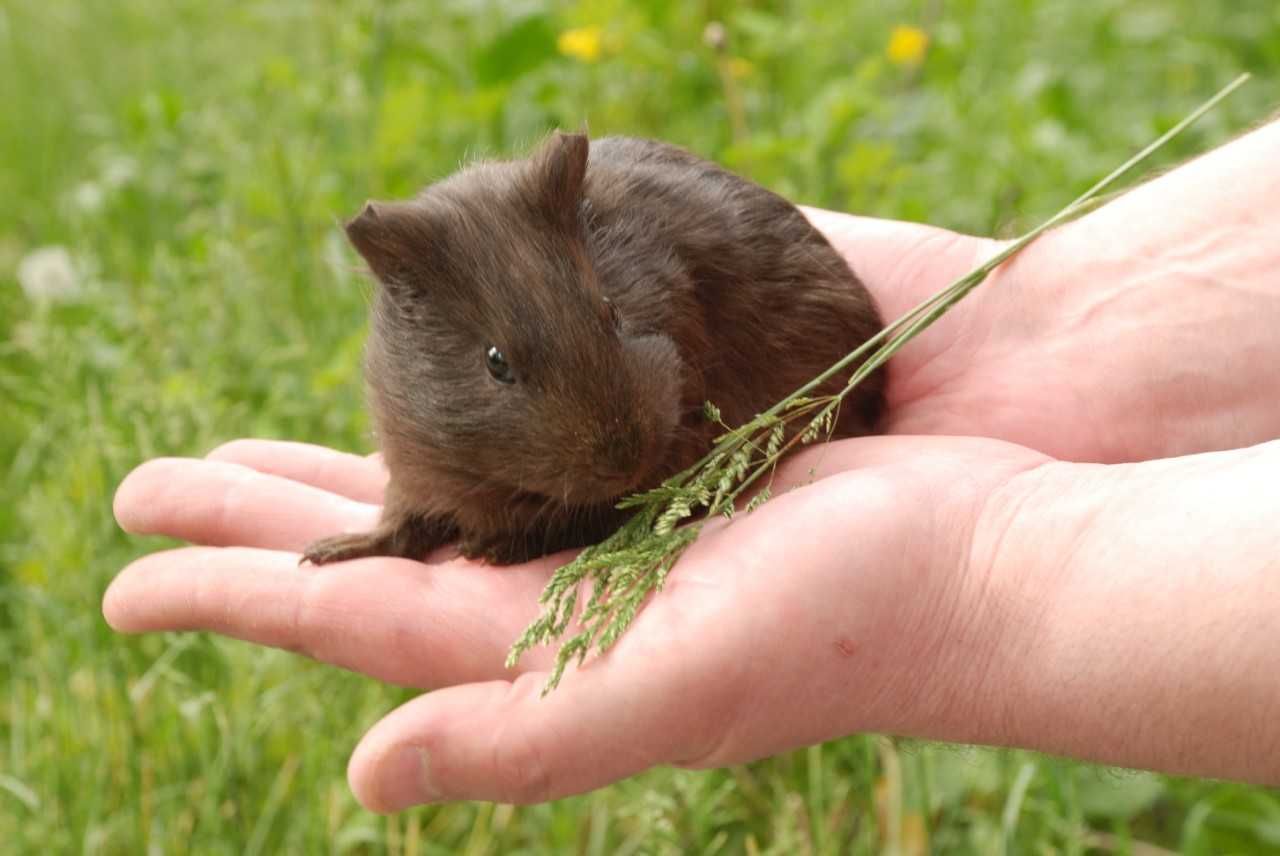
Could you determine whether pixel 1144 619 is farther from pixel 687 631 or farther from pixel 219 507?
pixel 219 507

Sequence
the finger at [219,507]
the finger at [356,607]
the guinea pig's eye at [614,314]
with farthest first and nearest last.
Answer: the finger at [219,507] < the guinea pig's eye at [614,314] < the finger at [356,607]

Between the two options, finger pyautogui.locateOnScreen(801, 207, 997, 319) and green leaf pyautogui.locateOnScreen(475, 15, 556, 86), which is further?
green leaf pyautogui.locateOnScreen(475, 15, 556, 86)

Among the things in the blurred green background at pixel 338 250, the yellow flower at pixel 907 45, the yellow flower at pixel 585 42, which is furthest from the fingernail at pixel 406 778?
the yellow flower at pixel 907 45

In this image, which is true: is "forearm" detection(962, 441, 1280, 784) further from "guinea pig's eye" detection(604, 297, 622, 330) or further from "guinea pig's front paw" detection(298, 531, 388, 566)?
"guinea pig's front paw" detection(298, 531, 388, 566)

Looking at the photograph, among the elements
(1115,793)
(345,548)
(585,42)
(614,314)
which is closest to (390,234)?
(614,314)

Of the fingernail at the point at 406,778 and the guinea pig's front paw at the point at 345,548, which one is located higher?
the guinea pig's front paw at the point at 345,548

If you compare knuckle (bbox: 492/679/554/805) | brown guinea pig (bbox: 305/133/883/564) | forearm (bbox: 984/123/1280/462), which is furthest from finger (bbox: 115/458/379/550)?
forearm (bbox: 984/123/1280/462)

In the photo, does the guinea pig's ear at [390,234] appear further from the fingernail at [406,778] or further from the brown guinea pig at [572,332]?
the fingernail at [406,778]

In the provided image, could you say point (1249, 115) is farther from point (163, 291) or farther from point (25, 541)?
point (25, 541)
